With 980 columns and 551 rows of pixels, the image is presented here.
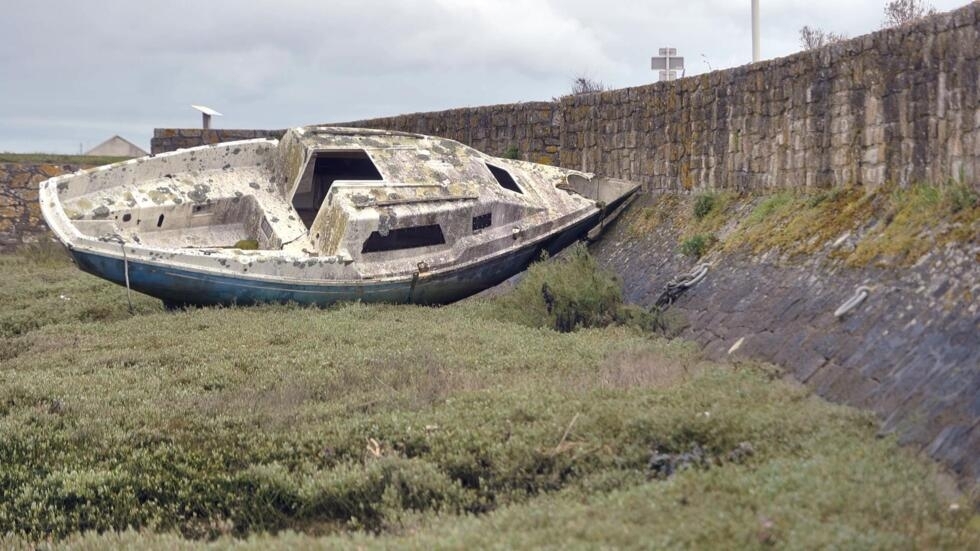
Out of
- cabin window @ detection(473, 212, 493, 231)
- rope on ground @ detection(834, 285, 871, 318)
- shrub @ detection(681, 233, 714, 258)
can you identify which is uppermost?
cabin window @ detection(473, 212, 493, 231)

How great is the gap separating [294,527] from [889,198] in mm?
5778

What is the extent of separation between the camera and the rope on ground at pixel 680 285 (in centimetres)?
1209

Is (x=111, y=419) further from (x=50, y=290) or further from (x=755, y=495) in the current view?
(x=50, y=290)

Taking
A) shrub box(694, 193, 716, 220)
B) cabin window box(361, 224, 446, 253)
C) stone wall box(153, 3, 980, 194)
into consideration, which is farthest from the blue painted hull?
shrub box(694, 193, 716, 220)

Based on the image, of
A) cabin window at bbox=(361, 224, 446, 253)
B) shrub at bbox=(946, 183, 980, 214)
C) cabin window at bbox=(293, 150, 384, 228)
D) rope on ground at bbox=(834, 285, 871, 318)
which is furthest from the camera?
cabin window at bbox=(293, 150, 384, 228)

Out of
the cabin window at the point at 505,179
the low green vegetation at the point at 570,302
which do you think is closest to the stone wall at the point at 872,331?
the low green vegetation at the point at 570,302

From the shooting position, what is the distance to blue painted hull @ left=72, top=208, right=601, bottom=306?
45.0 ft

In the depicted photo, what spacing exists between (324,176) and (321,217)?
214 cm

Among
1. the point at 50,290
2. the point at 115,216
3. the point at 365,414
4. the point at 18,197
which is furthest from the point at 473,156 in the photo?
the point at 18,197

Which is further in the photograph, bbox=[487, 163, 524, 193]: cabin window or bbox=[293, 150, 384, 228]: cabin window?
bbox=[293, 150, 384, 228]: cabin window

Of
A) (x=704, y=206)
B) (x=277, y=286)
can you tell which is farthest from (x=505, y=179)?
(x=277, y=286)

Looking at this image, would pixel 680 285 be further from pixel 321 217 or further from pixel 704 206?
pixel 321 217

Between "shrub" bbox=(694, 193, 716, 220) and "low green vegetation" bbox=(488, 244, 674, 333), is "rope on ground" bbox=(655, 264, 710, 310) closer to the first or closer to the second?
"low green vegetation" bbox=(488, 244, 674, 333)

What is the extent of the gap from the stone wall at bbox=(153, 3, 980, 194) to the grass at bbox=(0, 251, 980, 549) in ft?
7.81
